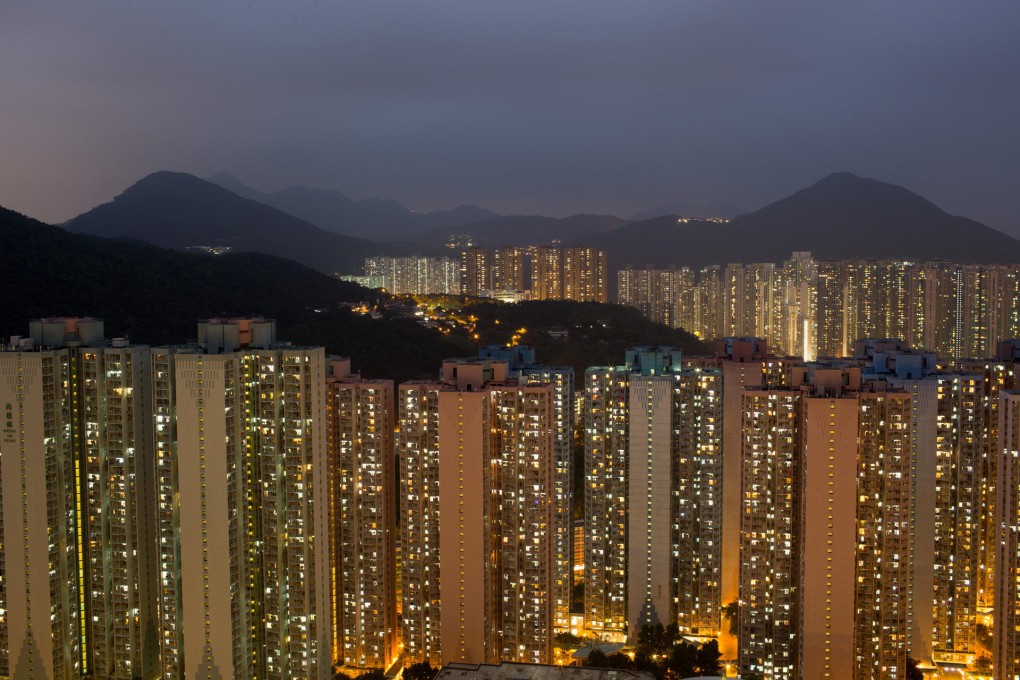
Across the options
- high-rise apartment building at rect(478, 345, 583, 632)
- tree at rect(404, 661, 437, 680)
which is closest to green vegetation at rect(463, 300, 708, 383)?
high-rise apartment building at rect(478, 345, 583, 632)

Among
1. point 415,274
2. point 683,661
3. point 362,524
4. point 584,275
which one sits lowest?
point 683,661

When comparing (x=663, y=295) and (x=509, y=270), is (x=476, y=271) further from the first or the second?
(x=663, y=295)

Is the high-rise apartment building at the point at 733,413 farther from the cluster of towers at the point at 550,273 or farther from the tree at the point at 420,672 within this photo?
the cluster of towers at the point at 550,273

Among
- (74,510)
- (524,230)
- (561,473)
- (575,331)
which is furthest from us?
(524,230)

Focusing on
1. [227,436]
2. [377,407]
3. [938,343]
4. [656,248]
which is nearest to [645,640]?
[377,407]

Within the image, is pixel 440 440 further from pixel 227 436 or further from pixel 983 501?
pixel 983 501

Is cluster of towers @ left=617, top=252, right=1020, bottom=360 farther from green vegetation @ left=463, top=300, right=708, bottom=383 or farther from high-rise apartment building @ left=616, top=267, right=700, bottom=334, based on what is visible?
green vegetation @ left=463, top=300, right=708, bottom=383

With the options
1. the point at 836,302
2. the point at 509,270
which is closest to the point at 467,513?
the point at 836,302
